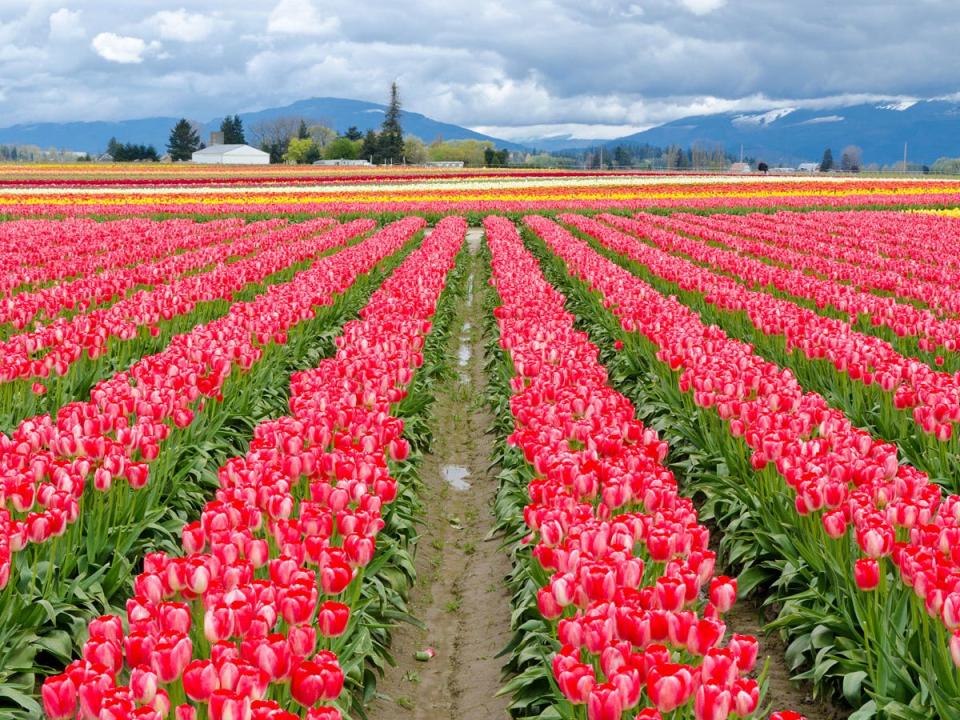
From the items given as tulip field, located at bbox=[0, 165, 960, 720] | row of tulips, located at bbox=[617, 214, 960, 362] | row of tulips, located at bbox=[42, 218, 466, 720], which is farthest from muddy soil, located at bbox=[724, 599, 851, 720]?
row of tulips, located at bbox=[617, 214, 960, 362]

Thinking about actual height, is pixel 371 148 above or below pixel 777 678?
above

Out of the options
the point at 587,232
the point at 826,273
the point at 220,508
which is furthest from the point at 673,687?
the point at 587,232

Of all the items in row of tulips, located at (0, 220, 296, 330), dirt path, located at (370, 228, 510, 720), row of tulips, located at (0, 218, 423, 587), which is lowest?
dirt path, located at (370, 228, 510, 720)

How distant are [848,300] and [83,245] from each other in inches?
633

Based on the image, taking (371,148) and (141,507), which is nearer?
(141,507)

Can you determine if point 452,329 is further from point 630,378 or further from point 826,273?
point 826,273

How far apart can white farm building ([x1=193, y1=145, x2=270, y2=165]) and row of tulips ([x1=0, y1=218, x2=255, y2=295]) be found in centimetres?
10773

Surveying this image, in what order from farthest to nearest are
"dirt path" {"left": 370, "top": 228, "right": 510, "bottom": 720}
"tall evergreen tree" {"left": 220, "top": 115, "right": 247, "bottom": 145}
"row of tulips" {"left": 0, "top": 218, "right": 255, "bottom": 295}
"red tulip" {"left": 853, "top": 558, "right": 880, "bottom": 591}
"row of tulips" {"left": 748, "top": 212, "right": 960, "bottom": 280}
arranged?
1. "tall evergreen tree" {"left": 220, "top": 115, "right": 247, "bottom": 145}
2. "row of tulips" {"left": 748, "top": 212, "right": 960, "bottom": 280}
3. "row of tulips" {"left": 0, "top": 218, "right": 255, "bottom": 295}
4. "dirt path" {"left": 370, "top": 228, "right": 510, "bottom": 720}
5. "red tulip" {"left": 853, "top": 558, "right": 880, "bottom": 591}

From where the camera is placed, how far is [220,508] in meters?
4.11

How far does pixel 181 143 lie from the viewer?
443 feet

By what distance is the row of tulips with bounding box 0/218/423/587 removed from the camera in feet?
14.1

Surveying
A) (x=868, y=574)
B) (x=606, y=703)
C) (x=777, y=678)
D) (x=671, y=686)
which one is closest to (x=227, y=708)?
(x=606, y=703)

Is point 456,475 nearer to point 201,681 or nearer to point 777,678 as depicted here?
point 777,678

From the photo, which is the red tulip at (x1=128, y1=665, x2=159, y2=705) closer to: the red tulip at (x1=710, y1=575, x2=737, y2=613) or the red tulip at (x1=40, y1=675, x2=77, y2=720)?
the red tulip at (x1=40, y1=675, x2=77, y2=720)
